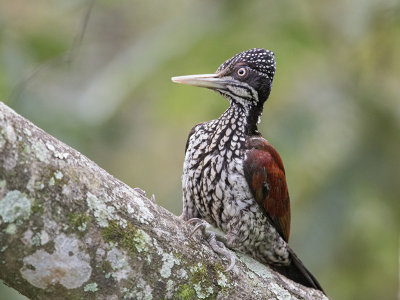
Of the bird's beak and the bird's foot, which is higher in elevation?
the bird's beak

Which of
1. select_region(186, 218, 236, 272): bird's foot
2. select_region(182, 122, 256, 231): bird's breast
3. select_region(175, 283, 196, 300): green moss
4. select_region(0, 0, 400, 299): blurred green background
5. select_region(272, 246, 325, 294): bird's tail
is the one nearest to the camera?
select_region(175, 283, 196, 300): green moss

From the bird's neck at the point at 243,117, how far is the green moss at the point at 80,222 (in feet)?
5.67

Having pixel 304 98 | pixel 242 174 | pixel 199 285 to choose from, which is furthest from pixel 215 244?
pixel 304 98

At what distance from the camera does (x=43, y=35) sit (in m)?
4.99

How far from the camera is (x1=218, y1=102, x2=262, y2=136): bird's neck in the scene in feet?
13.0

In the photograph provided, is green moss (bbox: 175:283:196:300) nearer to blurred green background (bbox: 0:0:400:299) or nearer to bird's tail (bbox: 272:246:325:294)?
bird's tail (bbox: 272:246:325:294)

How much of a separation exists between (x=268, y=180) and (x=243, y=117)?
1.46 feet

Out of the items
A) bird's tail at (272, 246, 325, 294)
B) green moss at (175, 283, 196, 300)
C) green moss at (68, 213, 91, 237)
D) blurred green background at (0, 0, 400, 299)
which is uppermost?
blurred green background at (0, 0, 400, 299)

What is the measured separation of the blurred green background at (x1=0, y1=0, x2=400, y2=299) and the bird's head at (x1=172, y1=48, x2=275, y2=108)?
765 mm

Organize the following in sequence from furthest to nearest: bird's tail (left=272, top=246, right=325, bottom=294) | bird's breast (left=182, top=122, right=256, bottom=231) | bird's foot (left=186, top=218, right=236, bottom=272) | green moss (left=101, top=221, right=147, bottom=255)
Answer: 1. bird's tail (left=272, top=246, right=325, bottom=294)
2. bird's breast (left=182, top=122, right=256, bottom=231)
3. bird's foot (left=186, top=218, right=236, bottom=272)
4. green moss (left=101, top=221, right=147, bottom=255)

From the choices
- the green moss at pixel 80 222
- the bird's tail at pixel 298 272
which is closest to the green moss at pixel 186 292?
the green moss at pixel 80 222

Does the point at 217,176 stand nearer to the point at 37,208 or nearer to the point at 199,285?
the point at 199,285

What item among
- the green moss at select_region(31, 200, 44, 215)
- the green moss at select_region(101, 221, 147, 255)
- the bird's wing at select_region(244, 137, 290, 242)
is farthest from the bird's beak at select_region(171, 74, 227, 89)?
the green moss at select_region(31, 200, 44, 215)

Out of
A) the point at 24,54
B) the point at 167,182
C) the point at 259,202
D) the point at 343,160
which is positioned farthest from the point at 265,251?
the point at 167,182
